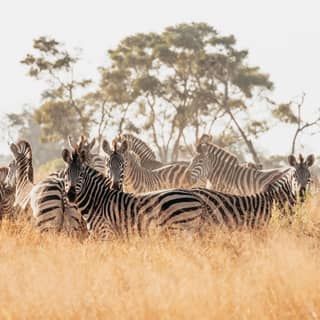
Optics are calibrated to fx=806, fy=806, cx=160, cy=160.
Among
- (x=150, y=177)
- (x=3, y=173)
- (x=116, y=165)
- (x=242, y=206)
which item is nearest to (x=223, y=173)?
(x=150, y=177)

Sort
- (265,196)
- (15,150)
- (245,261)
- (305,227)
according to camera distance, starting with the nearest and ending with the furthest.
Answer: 1. (245,261)
2. (305,227)
3. (265,196)
4. (15,150)

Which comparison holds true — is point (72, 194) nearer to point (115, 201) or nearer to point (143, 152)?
point (115, 201)

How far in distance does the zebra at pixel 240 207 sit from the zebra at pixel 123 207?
20 centimetres

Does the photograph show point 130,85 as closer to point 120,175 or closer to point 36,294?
point 120,175

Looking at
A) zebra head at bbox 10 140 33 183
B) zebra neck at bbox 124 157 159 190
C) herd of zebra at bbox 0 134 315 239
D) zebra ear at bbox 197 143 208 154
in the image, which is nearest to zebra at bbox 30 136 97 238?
herd of zebra at bbox 0 134 315 239

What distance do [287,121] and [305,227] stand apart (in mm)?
26134

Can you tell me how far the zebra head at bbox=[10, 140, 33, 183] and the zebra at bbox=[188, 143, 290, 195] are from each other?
4.34m

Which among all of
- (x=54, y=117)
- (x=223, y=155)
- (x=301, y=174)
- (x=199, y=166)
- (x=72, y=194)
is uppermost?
(x=54, y=117)

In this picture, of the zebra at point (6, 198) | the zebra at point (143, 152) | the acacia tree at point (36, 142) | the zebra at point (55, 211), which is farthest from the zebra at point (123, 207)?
the acacia tree at point (36, 142)

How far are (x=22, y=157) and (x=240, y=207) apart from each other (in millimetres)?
4436

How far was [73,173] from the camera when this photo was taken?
31.8 feet

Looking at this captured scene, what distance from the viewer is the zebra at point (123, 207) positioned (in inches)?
364

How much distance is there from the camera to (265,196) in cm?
1047

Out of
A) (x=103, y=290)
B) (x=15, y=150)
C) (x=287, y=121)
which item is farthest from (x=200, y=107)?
(x=103, y=290)
